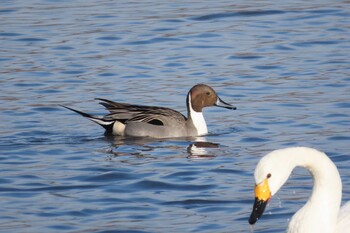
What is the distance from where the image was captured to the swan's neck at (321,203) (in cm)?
747

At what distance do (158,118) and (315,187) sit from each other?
6187 millimetres

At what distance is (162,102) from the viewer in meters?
14.8

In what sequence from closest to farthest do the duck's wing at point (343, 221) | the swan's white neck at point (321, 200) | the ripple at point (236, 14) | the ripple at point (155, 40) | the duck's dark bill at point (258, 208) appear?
1. the duck's dark bill at point (258, 208)
2. the swan's white neck at point (321, 200)
3. the duck's wing at point (343, 221)
4. the ripple at point (155, 40)
5. the ripple at point (236, 14)

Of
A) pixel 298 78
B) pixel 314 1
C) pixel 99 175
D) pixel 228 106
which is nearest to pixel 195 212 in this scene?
pixel 99 175

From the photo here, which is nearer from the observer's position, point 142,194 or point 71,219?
point 71,219

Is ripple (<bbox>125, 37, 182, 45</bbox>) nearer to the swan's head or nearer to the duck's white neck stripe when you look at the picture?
the duck's white neck stripe

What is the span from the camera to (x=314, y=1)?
20984mm

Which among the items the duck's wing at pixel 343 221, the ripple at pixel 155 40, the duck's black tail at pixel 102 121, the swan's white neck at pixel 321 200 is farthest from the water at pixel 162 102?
the swan's white neck at pixel 321 200

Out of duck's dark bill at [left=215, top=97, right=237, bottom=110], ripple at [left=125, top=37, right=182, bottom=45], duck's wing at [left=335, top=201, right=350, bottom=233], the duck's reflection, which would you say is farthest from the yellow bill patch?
ripple at [left=125, top=37, right=182, bottom=45]

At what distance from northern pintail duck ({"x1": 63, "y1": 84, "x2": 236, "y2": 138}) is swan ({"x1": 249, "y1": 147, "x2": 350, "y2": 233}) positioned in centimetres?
600

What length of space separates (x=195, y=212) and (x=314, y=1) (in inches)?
470

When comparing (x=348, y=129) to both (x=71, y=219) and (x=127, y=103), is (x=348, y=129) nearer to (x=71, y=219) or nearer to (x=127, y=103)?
(x=127, y=103)

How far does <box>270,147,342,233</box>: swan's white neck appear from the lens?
24.4 feet

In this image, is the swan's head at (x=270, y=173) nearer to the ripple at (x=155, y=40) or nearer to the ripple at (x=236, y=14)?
the ripple at (x=155, y=40)
